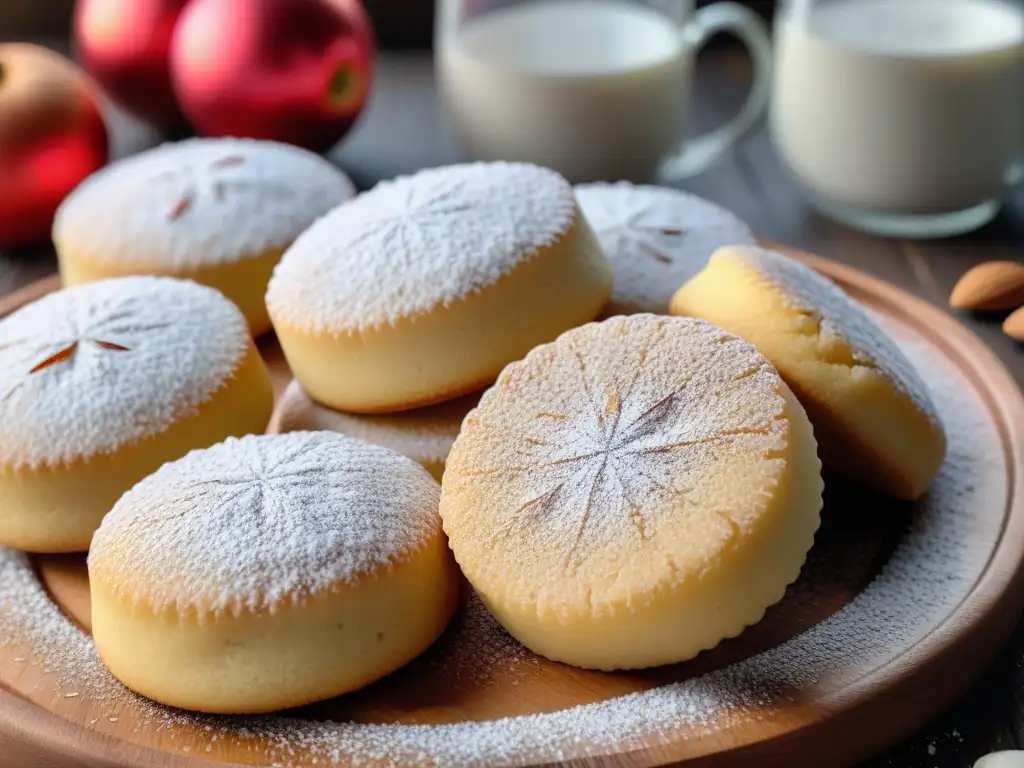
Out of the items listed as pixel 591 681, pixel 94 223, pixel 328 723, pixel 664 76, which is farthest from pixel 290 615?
pixel 664 76

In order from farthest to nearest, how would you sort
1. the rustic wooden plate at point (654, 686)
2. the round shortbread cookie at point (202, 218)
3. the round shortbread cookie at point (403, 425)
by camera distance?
the round shortbread cookie at point (202, 218) → the round shortbread cookie at point (403, 425) → the rustic wooden plate at point (654, 686)

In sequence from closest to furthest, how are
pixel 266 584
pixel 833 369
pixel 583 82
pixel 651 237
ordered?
pixel 266 584
pixel 833 369
pixel 651 237
pixel 583 82

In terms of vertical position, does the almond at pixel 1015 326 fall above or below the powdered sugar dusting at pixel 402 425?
below

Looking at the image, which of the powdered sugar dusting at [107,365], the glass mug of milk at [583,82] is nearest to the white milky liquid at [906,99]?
the glass mug of milk at [583,82]

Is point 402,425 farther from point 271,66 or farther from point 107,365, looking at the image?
point 271,66

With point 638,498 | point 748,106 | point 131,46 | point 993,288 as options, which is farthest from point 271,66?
point 638,498

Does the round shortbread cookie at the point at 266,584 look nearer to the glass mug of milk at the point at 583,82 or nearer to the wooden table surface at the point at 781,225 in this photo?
the wooden table surface at the point at 781,225
